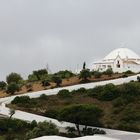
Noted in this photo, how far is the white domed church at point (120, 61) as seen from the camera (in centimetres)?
7988

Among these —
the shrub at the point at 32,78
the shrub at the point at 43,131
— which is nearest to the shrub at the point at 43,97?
the shrub at the point at 43,131

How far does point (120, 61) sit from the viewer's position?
81.9 meters

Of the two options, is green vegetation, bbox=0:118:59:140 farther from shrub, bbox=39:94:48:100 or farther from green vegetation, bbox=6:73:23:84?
green vegetation, bbox=6:73:23:84

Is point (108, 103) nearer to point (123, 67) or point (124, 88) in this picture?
point (124, 88)

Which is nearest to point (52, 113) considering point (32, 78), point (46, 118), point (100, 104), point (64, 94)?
point (46, 118)

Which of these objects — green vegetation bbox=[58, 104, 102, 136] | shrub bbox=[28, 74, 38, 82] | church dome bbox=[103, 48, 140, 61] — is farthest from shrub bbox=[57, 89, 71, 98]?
church dome bbox=[103, 48, 140, 61]

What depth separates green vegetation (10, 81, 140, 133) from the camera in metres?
48.0

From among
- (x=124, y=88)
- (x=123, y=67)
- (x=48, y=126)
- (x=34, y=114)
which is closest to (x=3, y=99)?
(x=34, y=114)

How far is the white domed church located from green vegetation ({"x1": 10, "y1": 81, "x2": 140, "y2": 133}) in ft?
56.1

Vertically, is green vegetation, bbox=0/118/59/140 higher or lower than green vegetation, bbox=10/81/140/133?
lower

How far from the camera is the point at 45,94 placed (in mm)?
60688

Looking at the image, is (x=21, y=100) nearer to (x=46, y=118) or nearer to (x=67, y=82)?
(x=46, y=118)

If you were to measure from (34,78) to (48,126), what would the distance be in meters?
37.0

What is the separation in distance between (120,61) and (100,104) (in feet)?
86.3
